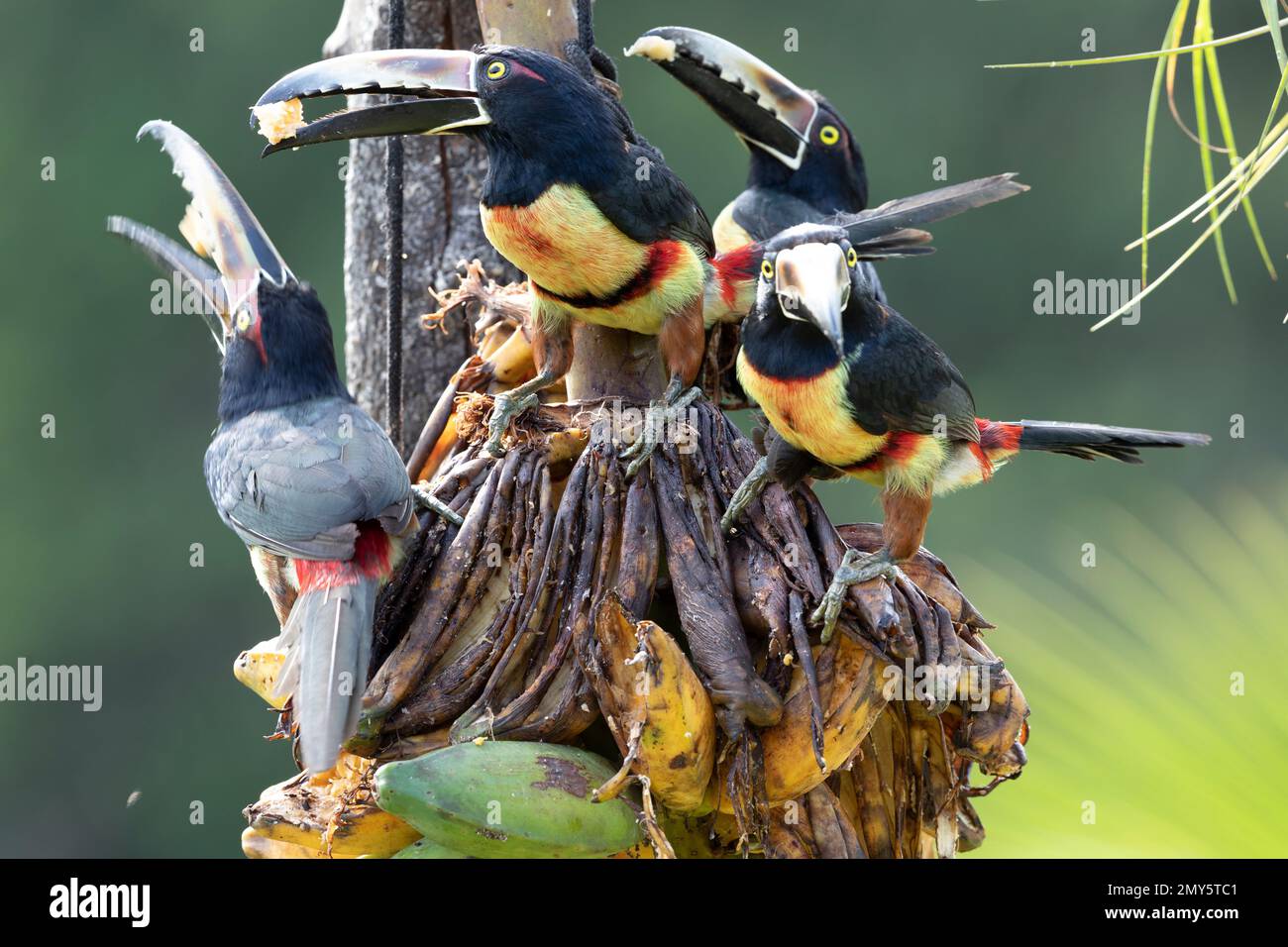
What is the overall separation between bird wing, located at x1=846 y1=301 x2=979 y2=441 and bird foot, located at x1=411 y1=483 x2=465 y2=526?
16.9 inches

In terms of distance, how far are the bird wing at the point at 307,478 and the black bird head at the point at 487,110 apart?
0.33m

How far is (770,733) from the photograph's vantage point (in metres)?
1.49

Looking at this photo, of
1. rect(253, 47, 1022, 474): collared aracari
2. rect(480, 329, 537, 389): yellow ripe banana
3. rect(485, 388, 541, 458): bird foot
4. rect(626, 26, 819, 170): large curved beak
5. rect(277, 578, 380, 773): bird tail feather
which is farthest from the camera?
rect(626, 26, 819, 170): large curved beak

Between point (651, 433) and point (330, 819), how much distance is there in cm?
50

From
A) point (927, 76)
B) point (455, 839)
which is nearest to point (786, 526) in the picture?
point (455, 839)

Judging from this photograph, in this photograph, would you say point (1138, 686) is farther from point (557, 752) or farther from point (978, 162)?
point (978, 162)

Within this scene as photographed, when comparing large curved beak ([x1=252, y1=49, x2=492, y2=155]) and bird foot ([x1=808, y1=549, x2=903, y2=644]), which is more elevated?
large curved beak ([x1=252, y1=49, x2=492, y2=155])

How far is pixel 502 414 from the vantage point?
1652mm

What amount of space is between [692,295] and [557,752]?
20.9 inches

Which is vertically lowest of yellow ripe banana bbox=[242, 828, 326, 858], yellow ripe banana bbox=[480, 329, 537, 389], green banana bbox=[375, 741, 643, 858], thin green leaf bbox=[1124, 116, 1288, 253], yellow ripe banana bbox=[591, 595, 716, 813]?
yellow ripe banana bbox=[242, 828, 326, 858]

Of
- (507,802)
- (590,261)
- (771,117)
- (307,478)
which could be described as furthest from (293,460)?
(771,117)

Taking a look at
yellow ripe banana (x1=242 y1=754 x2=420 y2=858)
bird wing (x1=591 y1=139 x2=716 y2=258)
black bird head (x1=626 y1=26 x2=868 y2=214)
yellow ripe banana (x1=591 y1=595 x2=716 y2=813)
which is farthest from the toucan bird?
yellow ripe banana (x1=242 y1=754 x2=420 y2=858)

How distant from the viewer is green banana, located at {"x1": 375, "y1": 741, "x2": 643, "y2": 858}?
1.37 metres

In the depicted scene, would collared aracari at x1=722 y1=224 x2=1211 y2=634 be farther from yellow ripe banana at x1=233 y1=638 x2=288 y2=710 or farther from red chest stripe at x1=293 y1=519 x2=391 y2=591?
yellow ripe banana at x1=233 y1=638 x2=288 y2=710
